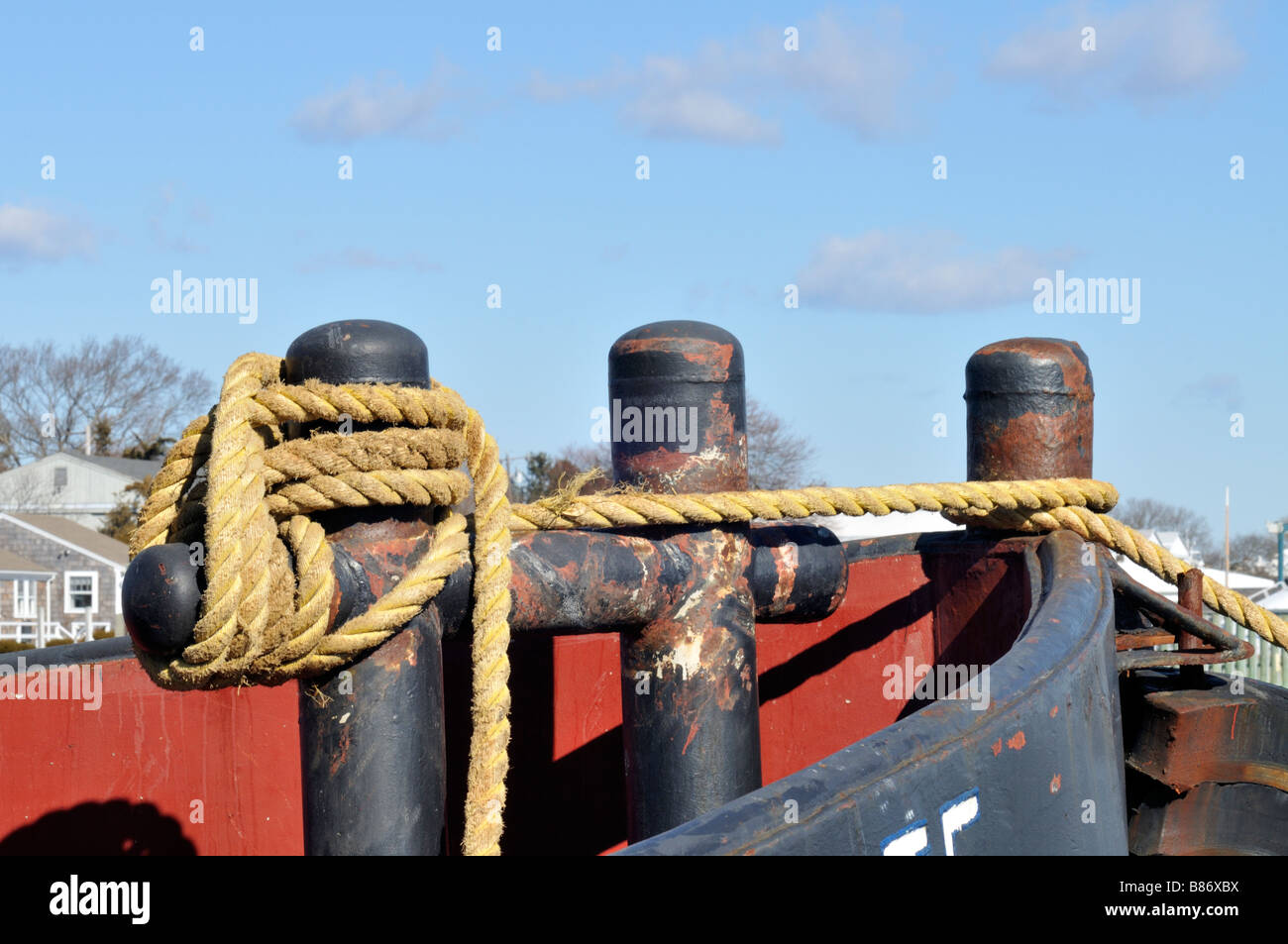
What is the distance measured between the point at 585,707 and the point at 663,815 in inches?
37.7

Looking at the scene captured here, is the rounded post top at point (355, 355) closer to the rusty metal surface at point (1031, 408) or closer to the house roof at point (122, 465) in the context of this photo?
the rusty metal surface at point (1031, 408)

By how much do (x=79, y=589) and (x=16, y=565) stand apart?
7.29 ft

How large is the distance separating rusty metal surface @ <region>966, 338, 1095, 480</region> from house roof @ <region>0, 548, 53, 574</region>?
34.6 meters

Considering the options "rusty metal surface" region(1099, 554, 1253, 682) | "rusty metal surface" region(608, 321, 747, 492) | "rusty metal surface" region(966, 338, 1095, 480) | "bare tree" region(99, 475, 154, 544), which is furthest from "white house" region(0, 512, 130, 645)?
"rusty metal surface" region(1099, 554, 1253, 682)

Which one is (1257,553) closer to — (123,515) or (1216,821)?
(123,515)

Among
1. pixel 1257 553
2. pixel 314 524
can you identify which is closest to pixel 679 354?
pixel 314 524

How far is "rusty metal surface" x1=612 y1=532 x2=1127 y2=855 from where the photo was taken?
1.70 metres

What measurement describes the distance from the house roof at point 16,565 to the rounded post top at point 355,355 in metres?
35.1

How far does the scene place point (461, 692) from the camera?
128 inches

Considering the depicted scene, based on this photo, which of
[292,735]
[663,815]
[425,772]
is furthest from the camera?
[292,735]

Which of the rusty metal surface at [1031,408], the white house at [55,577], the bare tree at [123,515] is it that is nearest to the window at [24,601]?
the white house at [55,577]

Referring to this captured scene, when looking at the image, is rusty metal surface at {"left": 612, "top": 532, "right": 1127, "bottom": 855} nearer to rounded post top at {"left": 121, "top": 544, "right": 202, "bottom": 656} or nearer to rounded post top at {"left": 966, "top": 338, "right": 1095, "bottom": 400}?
rounded post top at {"left": 121, "top": 544, "right": 202, "bottom": 656}
